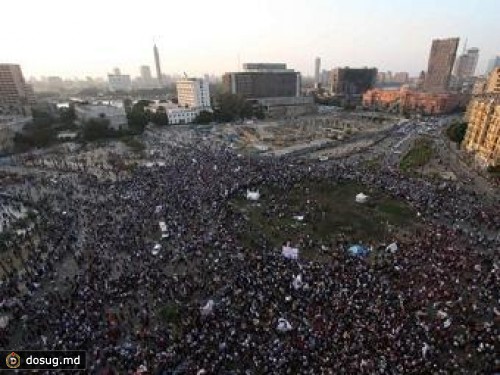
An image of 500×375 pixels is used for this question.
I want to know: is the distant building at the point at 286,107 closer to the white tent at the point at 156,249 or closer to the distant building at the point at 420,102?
the distant building at the point at 420,102

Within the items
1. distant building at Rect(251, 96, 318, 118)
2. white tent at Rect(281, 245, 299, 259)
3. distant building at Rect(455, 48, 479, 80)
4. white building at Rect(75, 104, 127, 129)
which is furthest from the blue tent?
distant building at Rect(455, 48, 479, 80)

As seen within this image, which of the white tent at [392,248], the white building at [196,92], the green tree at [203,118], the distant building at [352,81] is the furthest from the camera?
the distant building at [352,81]

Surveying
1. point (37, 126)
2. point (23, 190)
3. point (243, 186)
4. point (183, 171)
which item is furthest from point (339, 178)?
point (37, 126)

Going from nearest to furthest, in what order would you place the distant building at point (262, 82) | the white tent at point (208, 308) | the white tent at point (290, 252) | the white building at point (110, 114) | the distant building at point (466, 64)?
the white tent at point (208, 308) → the white tent at point (290, 252) → the white building at point (110, 114) → the distant building at point (262, 82) → the distant building at point (466, 64)

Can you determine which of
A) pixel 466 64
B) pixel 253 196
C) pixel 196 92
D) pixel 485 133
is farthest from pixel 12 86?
pixel 466 64

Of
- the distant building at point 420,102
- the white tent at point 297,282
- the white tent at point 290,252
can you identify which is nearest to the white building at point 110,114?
the white tent at point 290,252

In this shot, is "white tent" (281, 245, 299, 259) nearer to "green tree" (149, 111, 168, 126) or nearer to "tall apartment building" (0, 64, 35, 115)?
"green tree" (149, 111, 168, 126)
